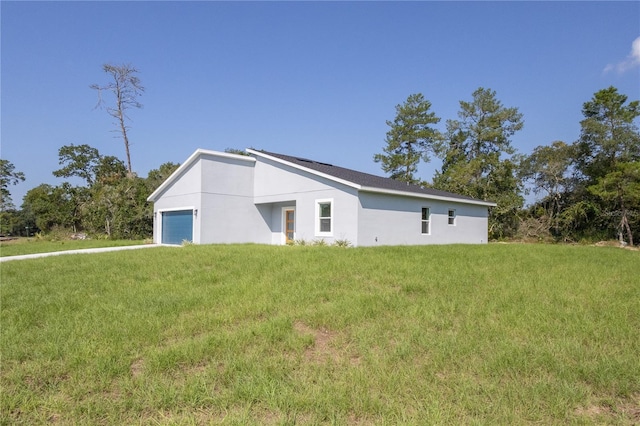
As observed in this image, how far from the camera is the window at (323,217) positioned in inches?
596

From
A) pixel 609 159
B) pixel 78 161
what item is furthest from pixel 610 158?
pixel 78 161

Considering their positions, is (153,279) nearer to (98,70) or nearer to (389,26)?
(389,26)

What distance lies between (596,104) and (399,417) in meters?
29.2

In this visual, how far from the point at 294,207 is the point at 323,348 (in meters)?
13.6

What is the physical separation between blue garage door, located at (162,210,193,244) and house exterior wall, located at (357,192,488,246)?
8.85 m

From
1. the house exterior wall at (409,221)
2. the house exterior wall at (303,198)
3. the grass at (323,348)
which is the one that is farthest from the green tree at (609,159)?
the grass at (323,348)

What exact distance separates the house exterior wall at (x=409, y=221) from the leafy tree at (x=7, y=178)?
1808 inches

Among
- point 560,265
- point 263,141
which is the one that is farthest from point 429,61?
point 263,141

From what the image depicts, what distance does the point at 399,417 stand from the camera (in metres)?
2.99

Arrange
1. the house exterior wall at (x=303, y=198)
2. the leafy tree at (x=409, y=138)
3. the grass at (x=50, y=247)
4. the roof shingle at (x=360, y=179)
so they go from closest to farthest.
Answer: the house exterior wall at (x=303, y=198)
the roof shingle at (x=360, y=179)
the grass at (x=50, y=247)
the leafy tree at (x=409, y=138)

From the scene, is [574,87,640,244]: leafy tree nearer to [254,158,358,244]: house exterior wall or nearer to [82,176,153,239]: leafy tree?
[254,158,358,244]: house exterior wall

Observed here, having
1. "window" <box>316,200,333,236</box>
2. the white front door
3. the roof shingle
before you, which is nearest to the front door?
the white front door

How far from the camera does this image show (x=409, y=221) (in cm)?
1628

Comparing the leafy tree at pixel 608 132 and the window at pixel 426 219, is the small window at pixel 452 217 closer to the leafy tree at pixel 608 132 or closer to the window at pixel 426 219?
the window at pixel 426 219
